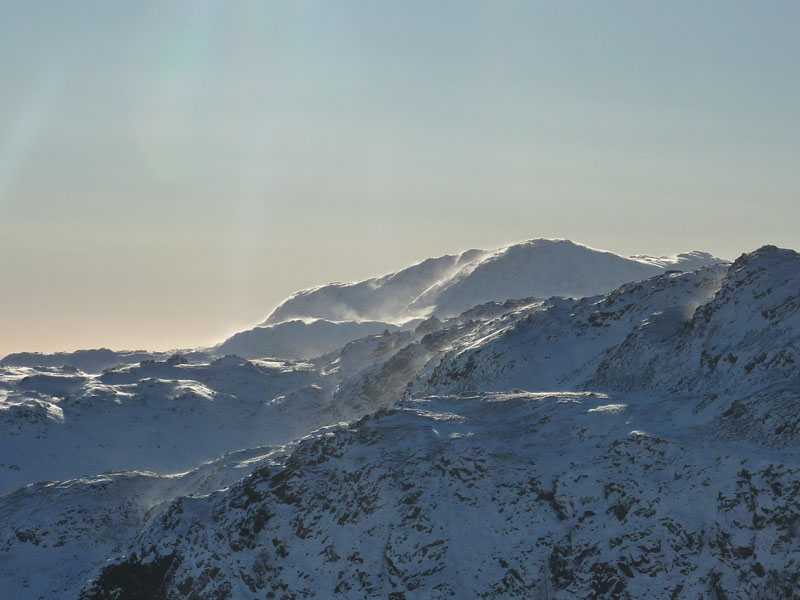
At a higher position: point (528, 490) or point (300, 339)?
point (300, 339)

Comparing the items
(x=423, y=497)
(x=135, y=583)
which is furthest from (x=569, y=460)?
(x=135, y=583)

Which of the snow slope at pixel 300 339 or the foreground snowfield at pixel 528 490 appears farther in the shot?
the snow slope at pixel 300 339

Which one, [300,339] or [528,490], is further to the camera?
[300,339]

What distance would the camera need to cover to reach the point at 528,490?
44.2 metres

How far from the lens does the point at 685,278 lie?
70.3 metres

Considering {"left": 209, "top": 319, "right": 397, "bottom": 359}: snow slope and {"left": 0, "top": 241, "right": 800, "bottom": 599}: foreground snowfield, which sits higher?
{"left": 209, "top": 319, "right": 397, "bottom": 359}: snow slope

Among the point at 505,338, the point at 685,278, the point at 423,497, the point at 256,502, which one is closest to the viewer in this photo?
the point at 423,497

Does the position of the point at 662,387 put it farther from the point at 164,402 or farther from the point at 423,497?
the point at 164,402

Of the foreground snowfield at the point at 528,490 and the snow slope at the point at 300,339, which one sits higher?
the snow slope at the point at 300,339

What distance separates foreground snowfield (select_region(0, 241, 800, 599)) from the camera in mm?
38469

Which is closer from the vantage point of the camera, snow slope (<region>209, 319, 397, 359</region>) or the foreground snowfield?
the foreground snowfield

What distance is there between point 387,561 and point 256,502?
30.7ft

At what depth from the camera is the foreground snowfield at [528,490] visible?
3847 centimetres

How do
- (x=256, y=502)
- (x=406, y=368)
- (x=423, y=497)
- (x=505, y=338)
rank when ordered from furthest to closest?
1. (x=406, y=368)
2. (x=505, y=338)
3. (x=256, y=502)
4. (x=423, y=497)
